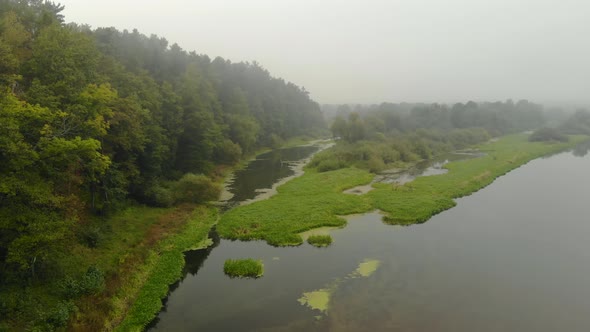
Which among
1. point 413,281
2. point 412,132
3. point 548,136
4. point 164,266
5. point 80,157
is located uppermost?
point 80,157

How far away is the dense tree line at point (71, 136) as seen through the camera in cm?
1998

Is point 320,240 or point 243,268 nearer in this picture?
point 243,268

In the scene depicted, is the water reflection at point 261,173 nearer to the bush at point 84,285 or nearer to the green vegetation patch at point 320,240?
the green vegetation patch at point 320,240

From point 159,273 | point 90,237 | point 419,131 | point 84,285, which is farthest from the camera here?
point 419,131

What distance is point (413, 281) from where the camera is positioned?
25.2m

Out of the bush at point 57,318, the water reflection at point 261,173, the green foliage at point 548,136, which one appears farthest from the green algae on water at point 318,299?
the green foliage at point 548,136

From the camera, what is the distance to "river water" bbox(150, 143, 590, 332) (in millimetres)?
20719

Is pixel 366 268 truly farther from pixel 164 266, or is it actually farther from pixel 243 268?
pixel 164 266

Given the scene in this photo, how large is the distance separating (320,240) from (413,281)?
9757 mm

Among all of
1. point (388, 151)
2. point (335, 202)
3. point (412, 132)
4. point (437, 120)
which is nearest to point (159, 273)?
point (335, 202)

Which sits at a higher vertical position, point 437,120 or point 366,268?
point 437,120

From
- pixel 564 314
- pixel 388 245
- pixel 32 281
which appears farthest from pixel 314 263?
pixel 32 281

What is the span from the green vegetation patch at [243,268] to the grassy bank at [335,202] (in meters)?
5.24

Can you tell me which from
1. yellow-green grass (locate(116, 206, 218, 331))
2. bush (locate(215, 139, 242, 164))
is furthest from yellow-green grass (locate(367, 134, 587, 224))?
bush (locate(215, 139, 242, 164))
